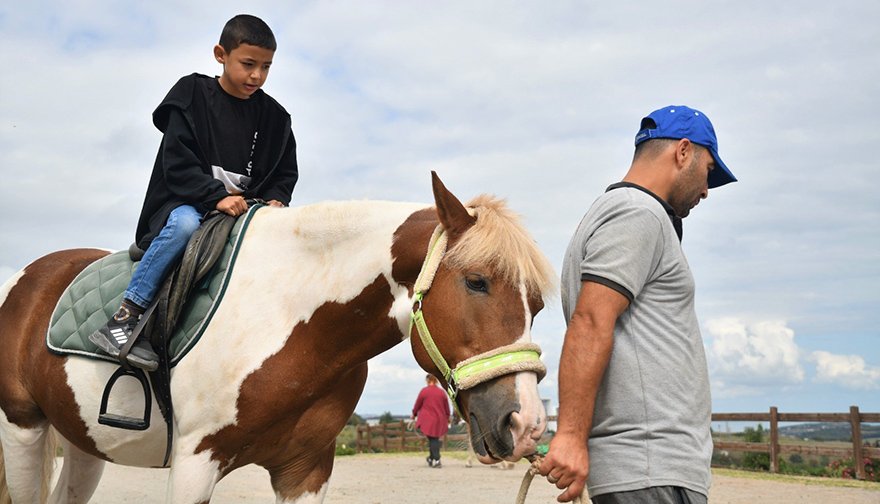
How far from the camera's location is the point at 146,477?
1197 cm

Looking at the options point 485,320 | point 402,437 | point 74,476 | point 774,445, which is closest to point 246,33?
point 485,320

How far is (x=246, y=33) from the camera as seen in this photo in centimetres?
383

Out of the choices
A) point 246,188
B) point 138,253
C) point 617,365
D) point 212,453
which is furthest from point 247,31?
point 617,365

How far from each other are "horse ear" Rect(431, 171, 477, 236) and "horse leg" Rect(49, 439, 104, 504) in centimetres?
329

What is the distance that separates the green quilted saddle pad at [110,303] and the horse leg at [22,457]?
28.2 inches

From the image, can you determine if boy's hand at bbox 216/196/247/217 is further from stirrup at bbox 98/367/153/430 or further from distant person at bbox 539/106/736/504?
distant person at bbox 539/106/736/504

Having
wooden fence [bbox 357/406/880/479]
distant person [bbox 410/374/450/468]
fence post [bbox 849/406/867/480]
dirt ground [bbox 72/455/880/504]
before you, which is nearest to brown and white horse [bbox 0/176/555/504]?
dirt ground [bbox 72/455/880/504]

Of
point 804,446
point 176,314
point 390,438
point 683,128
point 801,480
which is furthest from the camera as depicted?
point 390,438

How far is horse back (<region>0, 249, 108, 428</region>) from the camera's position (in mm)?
3906

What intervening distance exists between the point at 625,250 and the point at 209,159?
2610 millimetres

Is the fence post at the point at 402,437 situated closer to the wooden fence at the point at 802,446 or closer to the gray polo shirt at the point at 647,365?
the wooden fence at the point at 802,446

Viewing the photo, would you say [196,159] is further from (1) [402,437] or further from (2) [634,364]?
(1) [402,437]

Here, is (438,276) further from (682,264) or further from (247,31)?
(247,31)

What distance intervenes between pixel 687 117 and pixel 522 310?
0.93 metres
